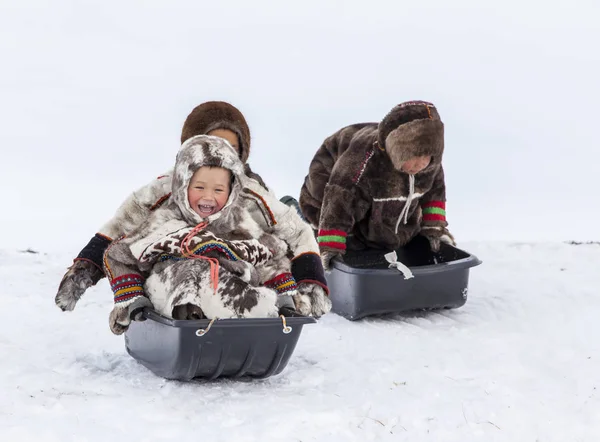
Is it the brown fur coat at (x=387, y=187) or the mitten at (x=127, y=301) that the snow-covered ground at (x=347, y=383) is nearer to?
the mitten at (x=127, y=301)

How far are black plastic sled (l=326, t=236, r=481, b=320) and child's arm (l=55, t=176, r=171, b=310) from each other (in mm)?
1206

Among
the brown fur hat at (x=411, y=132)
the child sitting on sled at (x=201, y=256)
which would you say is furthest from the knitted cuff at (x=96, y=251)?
the brown fur hat at (x=411, y=132)

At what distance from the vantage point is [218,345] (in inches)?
97.4

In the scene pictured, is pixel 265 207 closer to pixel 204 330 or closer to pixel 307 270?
pixel 307 270

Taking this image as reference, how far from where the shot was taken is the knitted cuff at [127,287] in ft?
8.49

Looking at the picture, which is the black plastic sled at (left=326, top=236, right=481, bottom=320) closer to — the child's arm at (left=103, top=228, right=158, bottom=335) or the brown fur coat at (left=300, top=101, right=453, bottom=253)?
the brown fur coat at (left=300, top=101, right=453, bottom=253)

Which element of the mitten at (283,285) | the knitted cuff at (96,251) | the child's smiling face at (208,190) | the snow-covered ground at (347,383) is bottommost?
the snow-covered ground at (347,383)

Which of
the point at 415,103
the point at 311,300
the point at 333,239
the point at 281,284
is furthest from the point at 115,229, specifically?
the point at 415,103

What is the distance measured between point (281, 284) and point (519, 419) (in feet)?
3.20

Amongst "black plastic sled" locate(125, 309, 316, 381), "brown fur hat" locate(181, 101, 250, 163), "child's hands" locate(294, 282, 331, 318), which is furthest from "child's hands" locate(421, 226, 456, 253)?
"black plastic sled" locate(125, 309, 316, 381)

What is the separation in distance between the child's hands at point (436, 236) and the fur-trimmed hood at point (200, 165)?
1644 mm

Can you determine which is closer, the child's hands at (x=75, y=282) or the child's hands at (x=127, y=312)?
the child's hands at (x=127, y=312)

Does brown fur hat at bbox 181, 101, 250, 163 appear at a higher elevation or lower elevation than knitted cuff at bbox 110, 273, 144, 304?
higher

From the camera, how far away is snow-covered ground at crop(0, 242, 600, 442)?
2.26 metres
